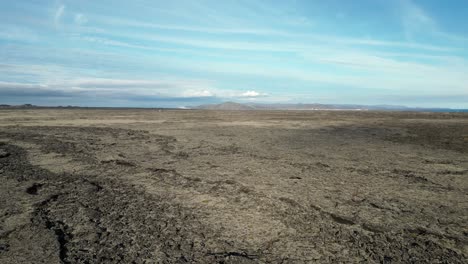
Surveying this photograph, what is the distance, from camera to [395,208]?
486 cm

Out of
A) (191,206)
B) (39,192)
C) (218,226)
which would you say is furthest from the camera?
(39,192)

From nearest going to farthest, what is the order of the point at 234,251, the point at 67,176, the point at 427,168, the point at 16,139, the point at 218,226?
the point at 234,251 → the point at 218,226 → the point at 67,176 → the point at 427,168 → the point at 16,139

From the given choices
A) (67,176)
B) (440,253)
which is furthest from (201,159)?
(440,253)

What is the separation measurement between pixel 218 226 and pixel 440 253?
2.23 m

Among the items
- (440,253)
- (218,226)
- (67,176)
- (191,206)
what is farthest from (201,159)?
(440,253)

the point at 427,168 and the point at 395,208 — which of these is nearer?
the point at 395,208

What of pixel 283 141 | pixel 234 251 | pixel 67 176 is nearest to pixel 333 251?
pixel 234 251

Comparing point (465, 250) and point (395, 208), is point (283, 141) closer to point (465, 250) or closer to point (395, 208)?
point (395, 208)

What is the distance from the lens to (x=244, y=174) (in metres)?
6.89

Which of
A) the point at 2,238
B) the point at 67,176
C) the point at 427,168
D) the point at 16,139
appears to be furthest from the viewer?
the point at 16,139

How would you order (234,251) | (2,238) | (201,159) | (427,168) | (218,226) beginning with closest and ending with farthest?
(234,251) → (2,238) → (218,226) → (427,168) → (201,159)

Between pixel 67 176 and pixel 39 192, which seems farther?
pixel 67 176

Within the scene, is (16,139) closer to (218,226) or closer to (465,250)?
(218,226)

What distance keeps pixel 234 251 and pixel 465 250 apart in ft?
7.36
